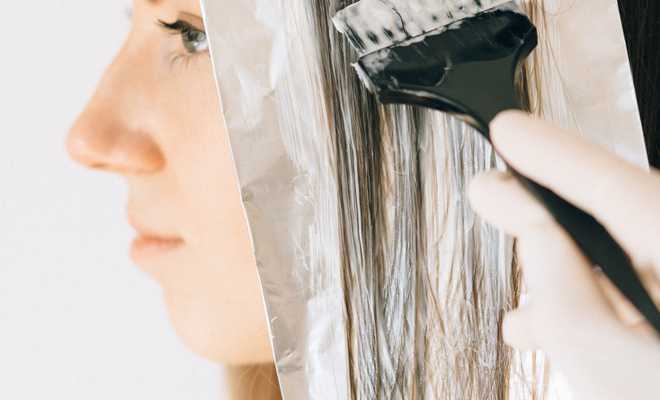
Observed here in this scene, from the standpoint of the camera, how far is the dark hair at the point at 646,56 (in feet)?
2.03

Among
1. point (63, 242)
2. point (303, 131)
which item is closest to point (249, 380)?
point (63, 242)

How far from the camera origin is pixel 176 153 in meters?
0.64

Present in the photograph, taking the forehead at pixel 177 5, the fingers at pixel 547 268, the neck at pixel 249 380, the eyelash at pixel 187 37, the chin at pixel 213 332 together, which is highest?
the forehead at pixel 177 5

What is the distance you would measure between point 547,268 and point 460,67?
160 millimetres

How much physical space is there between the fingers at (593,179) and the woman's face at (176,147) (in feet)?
1.00

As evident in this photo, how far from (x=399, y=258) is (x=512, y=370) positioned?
0.16m

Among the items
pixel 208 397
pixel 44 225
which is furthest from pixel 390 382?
pixel 44 225

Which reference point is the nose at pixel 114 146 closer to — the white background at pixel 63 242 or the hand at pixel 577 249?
the white background at pixel 63 242

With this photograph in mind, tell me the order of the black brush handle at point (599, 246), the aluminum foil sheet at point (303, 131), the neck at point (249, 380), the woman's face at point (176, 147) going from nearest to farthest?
the black brush handle at point (599, 246) → the aluminum foil sheet at point (303, 131) → the woman's face at point (176, 147) → the neck at point (249, 380)

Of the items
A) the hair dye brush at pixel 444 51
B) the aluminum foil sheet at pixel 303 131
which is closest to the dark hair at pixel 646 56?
the aluminum foil sheet at pixel 303 131

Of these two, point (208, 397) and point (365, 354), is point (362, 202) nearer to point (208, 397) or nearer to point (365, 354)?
point (365, 354)

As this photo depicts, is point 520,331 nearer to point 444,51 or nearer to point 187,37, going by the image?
point 444,51

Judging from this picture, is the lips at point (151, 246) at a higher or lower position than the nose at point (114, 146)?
lower

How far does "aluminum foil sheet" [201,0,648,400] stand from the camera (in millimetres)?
526
